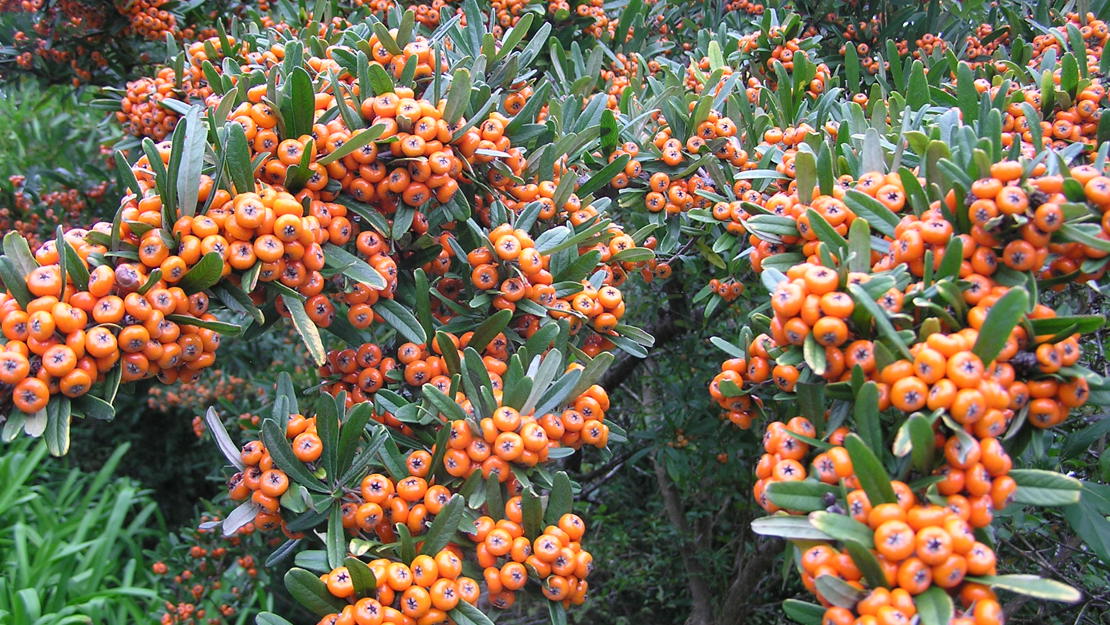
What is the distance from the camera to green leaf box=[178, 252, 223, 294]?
5.55 ft

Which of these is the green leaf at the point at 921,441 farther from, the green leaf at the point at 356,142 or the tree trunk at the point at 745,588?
the tree trunk at the point at 745,588

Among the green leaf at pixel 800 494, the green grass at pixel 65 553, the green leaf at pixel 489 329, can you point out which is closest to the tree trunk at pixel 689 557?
the green leaf at pixel 489 329

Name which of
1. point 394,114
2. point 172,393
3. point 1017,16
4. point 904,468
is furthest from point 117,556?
point 1017,16

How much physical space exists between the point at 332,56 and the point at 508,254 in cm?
94

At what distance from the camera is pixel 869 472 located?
1375 millimetres

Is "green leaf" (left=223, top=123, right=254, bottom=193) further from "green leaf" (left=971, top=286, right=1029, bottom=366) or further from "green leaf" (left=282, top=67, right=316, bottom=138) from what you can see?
"green leaf" (left=971, top=286, right=1029, bottom=366)

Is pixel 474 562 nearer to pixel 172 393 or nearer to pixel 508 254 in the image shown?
pixel 508 254

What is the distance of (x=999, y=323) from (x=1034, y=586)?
1.45ft

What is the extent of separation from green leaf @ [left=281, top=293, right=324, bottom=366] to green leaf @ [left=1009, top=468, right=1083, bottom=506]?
1.49 metres

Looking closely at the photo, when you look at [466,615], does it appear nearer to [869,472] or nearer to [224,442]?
[224,442]

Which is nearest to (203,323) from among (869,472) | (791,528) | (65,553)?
(791,528)

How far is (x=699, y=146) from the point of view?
8.95 ft

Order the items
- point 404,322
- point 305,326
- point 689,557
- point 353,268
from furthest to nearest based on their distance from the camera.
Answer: point 689,557, point 404,322, point 353,268, point 305,326

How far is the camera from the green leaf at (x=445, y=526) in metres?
1.78
